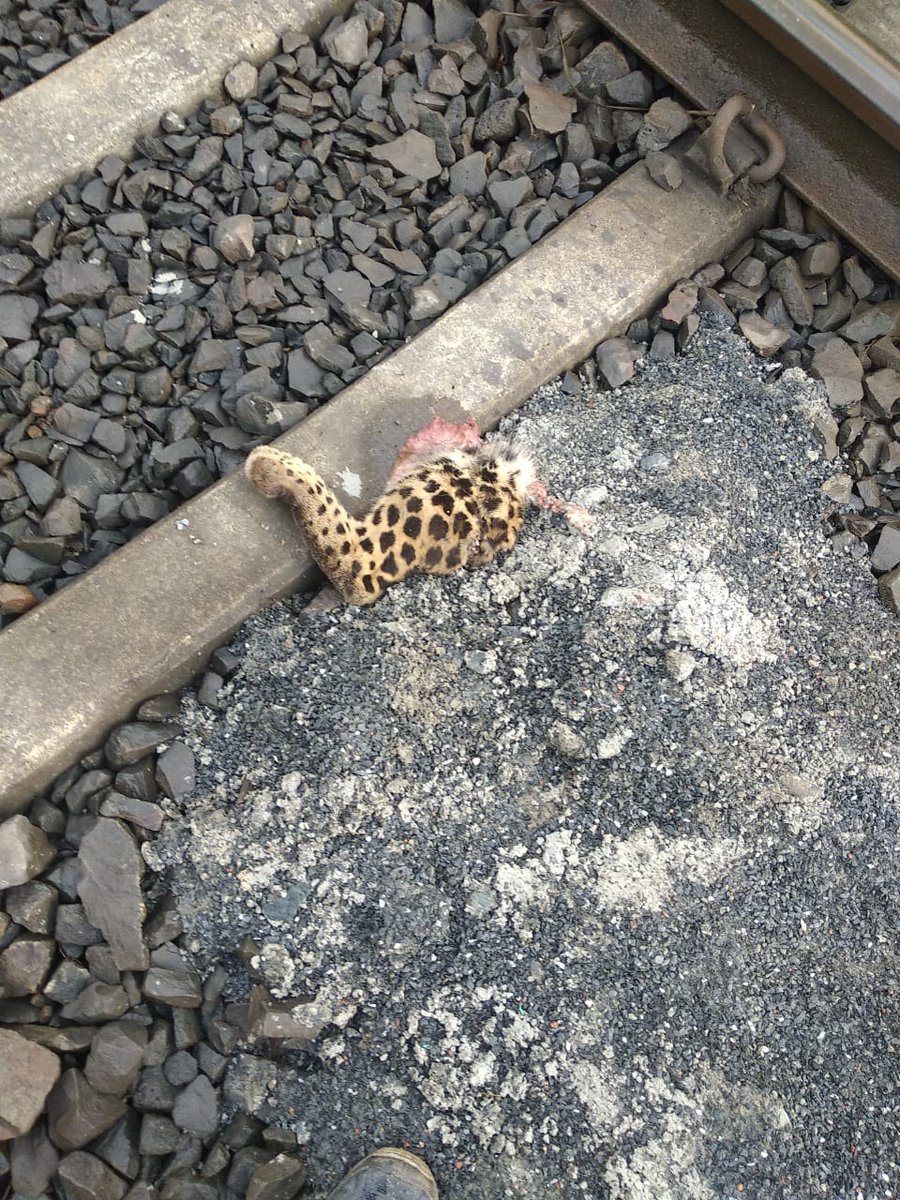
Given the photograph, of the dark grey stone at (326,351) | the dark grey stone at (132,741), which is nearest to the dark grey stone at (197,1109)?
the dark grey stone at (132,741)

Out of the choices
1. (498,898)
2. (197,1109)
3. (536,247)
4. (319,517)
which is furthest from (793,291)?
(197,1109)

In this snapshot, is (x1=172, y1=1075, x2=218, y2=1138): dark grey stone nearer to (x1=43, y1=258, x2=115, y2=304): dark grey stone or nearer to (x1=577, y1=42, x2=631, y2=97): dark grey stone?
(x1=43, y1=258, x2=115, y2=304): dark grey stone

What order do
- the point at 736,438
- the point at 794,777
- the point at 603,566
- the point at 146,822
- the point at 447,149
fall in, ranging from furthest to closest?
1. the point at 447,149
2. the point at 736,438
3. the point at 603,566
4. the point at 794,777
5. the point at 146,822

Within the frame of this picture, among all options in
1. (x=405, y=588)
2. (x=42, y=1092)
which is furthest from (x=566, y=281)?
(x=42, y=1092)

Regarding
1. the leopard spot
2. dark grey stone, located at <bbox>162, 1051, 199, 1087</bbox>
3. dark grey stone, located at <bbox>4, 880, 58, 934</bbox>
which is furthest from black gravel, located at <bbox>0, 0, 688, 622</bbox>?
dark grey stone, located at <bbox>162, 1051, 199, 1087</bbox>

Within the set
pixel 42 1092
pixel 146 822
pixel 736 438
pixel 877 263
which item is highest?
pixel 877 263

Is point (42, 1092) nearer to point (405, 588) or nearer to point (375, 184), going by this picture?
point (405, 588)

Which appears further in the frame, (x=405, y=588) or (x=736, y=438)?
(x=736, y=438)

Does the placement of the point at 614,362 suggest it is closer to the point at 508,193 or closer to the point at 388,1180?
the point at 508,193
